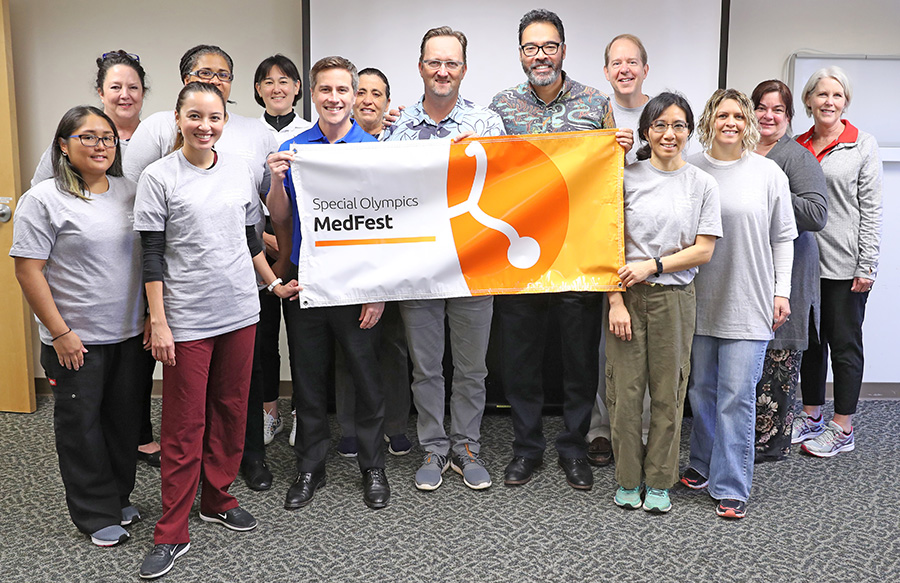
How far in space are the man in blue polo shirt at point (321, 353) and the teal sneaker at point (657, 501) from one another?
40.6 inches

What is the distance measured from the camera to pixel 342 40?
3859 mm

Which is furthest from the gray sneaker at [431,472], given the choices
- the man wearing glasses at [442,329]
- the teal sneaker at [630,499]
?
the teal sneaker at [630,499]

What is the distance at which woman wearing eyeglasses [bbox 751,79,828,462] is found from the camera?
291 cm

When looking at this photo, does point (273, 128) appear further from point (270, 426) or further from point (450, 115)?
point (270, 426)

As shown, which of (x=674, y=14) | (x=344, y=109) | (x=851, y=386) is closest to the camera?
(x=344, y=109)

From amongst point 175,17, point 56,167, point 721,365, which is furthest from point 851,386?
point 175,17

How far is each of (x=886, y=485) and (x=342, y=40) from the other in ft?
11.3

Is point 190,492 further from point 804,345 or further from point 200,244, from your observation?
point 804,345

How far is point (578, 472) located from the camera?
2.96 meters

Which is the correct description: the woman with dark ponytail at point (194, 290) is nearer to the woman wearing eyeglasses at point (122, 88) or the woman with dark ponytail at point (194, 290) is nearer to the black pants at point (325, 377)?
the black pants at point (325, 377)

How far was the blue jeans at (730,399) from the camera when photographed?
2676mm

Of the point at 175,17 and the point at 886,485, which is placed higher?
the point at 175,17

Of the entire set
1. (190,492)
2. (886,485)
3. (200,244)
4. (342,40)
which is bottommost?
(886,485)

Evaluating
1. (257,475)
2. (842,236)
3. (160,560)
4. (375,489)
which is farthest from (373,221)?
(842,236)
